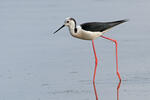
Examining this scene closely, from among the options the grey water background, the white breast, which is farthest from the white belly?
the grey water background

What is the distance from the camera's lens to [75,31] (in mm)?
7949

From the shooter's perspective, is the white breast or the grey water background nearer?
the grey water background

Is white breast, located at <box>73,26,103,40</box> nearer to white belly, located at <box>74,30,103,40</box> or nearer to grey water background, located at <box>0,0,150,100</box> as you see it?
white belly, located at <box>74,30,103,40</box>

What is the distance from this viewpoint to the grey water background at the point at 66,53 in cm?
659

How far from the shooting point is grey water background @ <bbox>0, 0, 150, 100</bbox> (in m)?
6.59

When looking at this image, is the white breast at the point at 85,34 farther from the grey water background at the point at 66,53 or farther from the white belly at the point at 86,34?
the grey water background at the point at 66,53

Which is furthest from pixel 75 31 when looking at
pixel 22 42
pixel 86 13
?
pixel 86 13

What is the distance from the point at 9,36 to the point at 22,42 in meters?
0.56

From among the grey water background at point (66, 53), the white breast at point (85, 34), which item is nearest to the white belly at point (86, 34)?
the white breast at point (85, 34)

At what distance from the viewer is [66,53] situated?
338 inches

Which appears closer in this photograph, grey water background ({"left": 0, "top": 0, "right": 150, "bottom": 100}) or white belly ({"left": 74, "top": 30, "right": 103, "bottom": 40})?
grey water background ({"left": 0, "top": 0, "right": 150, "bottom": 100})

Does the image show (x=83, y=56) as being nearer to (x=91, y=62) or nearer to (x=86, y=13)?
(x=91, y=62)

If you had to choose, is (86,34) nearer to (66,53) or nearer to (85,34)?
(85,34)

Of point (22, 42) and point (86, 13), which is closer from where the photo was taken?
point (22, 42)
